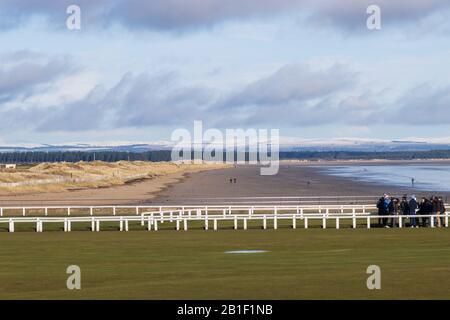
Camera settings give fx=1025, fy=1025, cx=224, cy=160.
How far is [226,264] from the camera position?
2405cm

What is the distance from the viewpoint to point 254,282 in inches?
774

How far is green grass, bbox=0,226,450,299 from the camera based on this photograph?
18438mm

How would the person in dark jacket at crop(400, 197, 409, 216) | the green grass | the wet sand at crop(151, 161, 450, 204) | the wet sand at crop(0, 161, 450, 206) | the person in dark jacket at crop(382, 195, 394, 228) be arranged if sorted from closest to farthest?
the green grass → the person in dark jacket at crop(382, 195, 394, 228) → the person in dark jacket at crop(400, 197, 409, 216) → the wet sand at crop(0, 161, 450, 206) → the wet sand at crop(151, 161, 450, 204)

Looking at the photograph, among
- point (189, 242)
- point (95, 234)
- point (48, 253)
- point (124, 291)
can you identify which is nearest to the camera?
point (124, 291)

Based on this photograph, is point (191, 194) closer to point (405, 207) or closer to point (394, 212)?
point (405, 207)

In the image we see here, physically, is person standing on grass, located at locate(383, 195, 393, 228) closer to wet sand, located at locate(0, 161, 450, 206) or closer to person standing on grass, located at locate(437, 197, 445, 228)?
person standing on grass, located at locate(437, 197, 445, 228)

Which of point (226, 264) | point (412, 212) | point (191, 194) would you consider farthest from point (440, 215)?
point (191, 194)

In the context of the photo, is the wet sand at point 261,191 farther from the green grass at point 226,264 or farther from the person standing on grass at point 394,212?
the green grass at point 226,264

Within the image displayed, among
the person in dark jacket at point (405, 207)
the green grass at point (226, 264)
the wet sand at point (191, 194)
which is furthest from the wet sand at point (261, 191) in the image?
the green grass at point (226, 264)

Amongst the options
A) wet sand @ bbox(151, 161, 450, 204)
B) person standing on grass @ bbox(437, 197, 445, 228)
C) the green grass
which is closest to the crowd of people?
person standing on grass @ bbox(437, 197, 445, 228)
